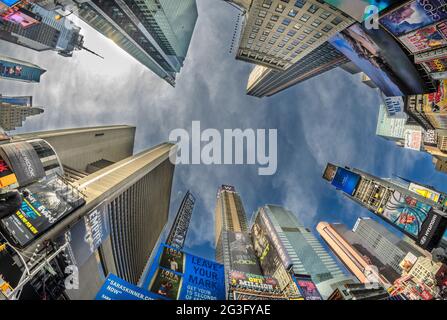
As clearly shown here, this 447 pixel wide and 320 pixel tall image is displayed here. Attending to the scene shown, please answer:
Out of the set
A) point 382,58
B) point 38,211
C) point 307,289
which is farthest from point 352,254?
point 38,211

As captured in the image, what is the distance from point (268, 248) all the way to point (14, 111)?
184m

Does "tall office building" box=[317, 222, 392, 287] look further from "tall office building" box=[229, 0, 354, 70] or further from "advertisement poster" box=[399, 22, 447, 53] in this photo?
"advertisement poster" box=[399, 22, 447, 53]

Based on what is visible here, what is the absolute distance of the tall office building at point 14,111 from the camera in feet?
438

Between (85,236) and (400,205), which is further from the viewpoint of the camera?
(400,205)

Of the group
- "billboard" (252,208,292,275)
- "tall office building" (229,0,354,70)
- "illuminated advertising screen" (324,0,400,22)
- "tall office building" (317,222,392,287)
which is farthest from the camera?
"tall office building" (317,222,392,287)

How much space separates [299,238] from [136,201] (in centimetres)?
9688

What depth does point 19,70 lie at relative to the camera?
13612 cm

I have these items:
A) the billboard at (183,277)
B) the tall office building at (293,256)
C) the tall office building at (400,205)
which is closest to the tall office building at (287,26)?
the tall office building at (400,205)

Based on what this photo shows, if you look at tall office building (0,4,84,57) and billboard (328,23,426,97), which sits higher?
tall office building (0,4,84,57)

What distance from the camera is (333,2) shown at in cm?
3142

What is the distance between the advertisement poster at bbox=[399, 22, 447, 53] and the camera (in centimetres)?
2598

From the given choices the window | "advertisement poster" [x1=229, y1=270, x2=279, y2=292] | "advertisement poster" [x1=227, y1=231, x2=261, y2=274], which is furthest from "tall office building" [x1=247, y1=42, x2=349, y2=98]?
"advertisement poster" [x1=227, y1=231, x2=261, y2=274]

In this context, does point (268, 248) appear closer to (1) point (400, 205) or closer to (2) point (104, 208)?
(1) point (400, 205)

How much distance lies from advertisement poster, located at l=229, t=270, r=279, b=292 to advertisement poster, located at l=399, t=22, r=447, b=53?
2104 inches
